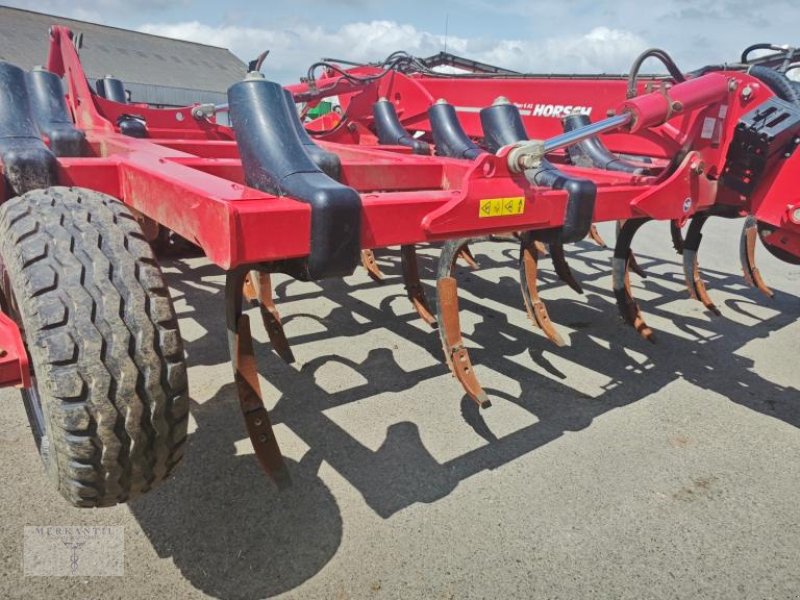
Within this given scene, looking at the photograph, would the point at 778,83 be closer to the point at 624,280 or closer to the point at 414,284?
the point at 624,280

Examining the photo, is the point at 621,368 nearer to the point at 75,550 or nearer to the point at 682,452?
the point at 682,452

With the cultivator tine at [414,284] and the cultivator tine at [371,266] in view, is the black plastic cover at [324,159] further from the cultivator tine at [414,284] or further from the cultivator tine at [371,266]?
the cultivator tine at [371,266]

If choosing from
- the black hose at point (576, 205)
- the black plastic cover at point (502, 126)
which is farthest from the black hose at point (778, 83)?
the black hose at point (576, 205)

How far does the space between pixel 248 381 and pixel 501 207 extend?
3.14 feet

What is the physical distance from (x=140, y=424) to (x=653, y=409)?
2287mm

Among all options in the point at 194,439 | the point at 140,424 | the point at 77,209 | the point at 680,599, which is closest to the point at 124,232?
the point at 77,209

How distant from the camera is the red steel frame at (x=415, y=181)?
1.36 meters

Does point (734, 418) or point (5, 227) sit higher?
point (5, 227)

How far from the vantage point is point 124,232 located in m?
1.44

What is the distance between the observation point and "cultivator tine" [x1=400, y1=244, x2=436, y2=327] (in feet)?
11.7

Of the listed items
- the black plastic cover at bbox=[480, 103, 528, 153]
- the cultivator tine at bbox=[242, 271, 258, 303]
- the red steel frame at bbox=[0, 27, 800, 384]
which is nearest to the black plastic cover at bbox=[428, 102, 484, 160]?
the red steel frame at bbox=[0, 27, 800, 384]

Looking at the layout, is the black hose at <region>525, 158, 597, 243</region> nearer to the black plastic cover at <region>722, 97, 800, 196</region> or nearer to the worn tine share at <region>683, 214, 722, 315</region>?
the black plastic cover at <region>722, 97, 800, 196</region>

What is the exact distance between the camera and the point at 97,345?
126cm

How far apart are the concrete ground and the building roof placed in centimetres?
2790
